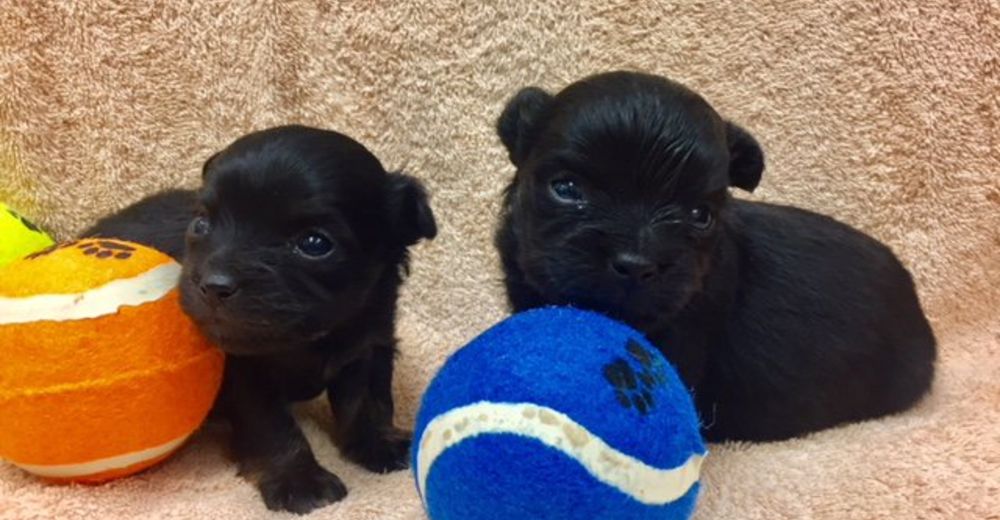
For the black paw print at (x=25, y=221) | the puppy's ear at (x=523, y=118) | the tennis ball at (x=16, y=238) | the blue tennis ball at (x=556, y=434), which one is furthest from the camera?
the black paw print at (x=25, y=221)

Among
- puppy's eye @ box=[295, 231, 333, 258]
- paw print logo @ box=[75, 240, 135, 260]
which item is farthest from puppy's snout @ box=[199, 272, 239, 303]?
paw print logo @ box=[75, 240, 135, 260]

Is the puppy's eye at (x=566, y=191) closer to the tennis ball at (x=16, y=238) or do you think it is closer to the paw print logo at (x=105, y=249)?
the paw print logo at (x=105, y=249)

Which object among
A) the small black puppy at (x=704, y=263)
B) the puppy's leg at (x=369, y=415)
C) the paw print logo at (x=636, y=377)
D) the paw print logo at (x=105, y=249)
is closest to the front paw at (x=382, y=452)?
the puppy's leg at (x=369, y=415)

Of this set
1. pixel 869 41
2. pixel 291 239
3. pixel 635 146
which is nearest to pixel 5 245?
pixel 291 239

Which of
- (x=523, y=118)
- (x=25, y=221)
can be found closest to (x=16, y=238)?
(x=25, y=221)

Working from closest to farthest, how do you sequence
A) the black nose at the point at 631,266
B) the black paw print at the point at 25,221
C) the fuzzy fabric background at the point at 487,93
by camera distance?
the black nose at the point at 631,266
the black paw print at the point at 25,221
the fuzzy fabric background at the point at 487,93

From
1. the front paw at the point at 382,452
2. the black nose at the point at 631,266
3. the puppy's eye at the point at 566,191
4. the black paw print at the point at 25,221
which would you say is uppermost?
the puppy's eye at the point at 566,191

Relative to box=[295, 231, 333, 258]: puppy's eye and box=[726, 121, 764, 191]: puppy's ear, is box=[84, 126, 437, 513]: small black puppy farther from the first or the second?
box=[726, 121, 764, 191]: puppy's ear
